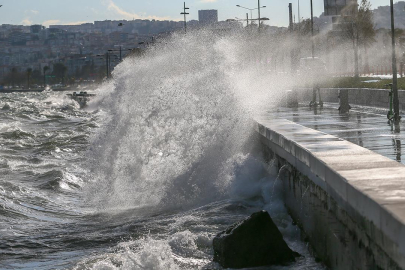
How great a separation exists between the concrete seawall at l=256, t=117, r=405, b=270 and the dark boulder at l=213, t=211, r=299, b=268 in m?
0.43

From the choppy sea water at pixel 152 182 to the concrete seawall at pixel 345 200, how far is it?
0.44 meters

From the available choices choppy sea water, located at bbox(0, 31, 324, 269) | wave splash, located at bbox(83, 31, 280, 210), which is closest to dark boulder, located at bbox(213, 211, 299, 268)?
choppy sea water, located at bbox(0, 31, 324, 269)

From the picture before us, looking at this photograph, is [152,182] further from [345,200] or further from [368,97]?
[368,97]

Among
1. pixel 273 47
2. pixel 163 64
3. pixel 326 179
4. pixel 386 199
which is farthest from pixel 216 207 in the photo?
pixel 273 47

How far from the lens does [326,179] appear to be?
795cm

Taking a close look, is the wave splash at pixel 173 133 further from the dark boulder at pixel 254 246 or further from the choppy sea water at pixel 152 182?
the dark boulder at pixel 254 246

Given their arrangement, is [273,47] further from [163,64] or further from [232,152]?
[232,152]

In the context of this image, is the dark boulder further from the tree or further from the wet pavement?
the tree

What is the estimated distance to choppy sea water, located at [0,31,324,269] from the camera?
9.74 m

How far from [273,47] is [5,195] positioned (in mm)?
65120

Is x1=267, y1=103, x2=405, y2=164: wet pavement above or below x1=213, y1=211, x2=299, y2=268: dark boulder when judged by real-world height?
above

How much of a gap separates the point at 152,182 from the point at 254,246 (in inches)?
311

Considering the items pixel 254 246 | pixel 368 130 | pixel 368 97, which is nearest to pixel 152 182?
pixel 368 130

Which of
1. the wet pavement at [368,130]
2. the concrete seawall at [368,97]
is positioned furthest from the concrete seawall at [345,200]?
the concrete seawall at [368,97]
